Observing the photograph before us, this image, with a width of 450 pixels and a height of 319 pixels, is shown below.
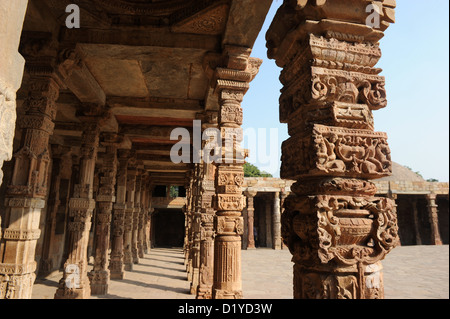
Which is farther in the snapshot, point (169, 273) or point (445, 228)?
point (445, 228)

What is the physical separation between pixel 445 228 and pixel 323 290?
34.2m

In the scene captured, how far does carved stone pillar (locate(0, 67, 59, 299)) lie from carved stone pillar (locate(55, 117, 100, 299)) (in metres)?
2.14

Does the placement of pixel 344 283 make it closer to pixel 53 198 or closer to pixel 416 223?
pixel 53 198

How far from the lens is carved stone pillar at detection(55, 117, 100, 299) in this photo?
6.42 metres

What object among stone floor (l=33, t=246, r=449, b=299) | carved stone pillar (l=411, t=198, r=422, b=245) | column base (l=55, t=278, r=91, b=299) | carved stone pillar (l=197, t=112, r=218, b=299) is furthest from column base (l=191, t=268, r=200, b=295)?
carved stone pillar (l=411, t=198, r=422, b=245)

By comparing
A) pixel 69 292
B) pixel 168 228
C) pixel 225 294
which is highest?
pixel 168 228

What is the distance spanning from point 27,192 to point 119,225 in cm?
667

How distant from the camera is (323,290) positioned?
202 centimetres

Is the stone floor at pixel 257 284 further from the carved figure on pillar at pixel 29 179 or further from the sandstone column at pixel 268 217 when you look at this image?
the sandstone column at pixel 268 217

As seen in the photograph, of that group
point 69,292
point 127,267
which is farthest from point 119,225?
point 69,292

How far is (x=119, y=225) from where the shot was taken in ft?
34.9

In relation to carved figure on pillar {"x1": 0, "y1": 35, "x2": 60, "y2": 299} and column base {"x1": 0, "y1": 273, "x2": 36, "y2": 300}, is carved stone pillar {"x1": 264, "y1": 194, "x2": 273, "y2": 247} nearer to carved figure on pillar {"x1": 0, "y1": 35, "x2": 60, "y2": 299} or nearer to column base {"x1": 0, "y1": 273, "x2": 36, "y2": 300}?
carved figure on pillar {"x1": 0, "y1": 35, "x2": 60, "y2": 299}
